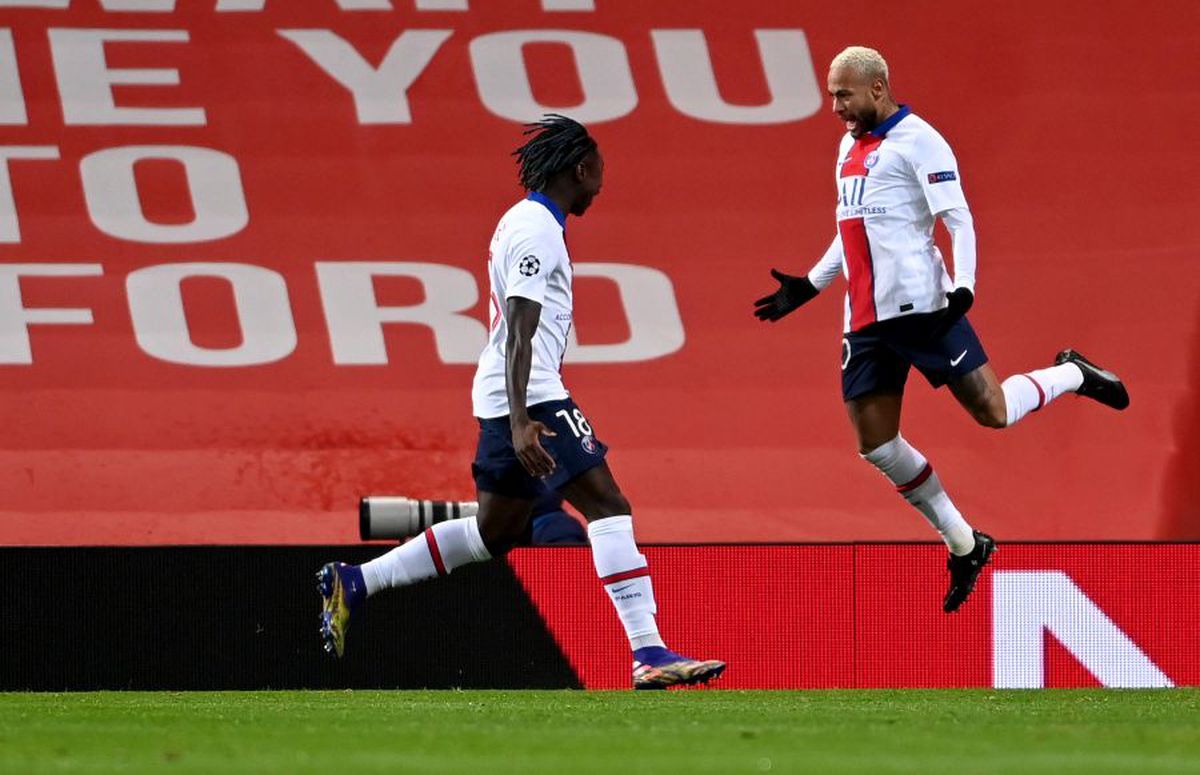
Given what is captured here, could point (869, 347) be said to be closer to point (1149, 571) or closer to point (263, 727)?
point (1149, 571)

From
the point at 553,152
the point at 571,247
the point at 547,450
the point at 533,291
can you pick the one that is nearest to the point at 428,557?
the point at 547,450

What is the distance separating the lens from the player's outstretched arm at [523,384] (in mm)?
6066

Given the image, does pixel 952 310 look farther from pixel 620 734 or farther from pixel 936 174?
pixel 620 734

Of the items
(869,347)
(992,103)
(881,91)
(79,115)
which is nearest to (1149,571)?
(869,347)

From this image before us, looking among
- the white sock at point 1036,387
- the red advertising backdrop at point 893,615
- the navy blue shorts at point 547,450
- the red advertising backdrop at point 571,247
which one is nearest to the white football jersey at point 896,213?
the white sock at point 1036,387

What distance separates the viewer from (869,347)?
6.64 metres

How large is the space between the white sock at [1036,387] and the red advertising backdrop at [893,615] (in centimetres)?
120

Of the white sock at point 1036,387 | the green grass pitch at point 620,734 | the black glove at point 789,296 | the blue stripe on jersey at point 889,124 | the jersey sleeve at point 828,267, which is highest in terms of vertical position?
the blue stripe on jersey at point 889,124

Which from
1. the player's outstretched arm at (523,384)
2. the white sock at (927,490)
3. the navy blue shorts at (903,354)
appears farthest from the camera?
the white sock at (927,490)

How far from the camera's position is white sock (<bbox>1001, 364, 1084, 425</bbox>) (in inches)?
264

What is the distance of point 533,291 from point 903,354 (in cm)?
125

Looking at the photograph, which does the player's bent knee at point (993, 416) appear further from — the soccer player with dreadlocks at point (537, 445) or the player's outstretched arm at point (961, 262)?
the soccer player with dreadlocks at point (537, 445)

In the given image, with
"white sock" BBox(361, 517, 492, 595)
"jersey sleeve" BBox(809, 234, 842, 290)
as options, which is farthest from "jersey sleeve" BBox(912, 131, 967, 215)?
"white sock" BBox(361, 517, 492, 595)

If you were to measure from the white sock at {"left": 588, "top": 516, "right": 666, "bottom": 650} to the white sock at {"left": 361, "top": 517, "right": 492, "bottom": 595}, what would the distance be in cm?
47
